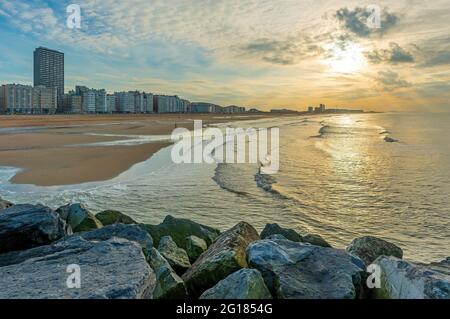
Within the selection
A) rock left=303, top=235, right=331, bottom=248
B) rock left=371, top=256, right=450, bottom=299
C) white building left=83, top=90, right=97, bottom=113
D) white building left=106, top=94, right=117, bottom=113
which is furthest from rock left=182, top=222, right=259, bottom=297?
white building left=106, top=94, right=117, bottom=113

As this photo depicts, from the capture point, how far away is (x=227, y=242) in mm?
4734

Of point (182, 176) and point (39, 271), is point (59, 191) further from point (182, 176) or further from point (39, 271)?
point (39, 271)

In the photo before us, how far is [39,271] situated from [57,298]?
2.64 ft

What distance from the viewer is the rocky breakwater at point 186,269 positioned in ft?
11.1

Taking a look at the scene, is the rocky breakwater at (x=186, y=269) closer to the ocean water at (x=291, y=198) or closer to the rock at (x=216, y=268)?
the rock at (x=216, y=268)

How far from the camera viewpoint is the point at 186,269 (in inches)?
194

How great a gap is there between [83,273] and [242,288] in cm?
159

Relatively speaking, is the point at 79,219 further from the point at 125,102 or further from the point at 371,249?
the point at 125,102

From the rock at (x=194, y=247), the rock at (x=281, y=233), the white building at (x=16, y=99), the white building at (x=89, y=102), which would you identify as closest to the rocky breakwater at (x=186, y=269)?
the rock at (x=194, y=247)

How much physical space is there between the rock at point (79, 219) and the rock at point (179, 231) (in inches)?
36.4

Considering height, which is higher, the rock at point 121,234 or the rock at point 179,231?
the rock at point 121,234

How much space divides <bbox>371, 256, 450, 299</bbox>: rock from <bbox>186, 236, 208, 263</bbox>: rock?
2.70 meters

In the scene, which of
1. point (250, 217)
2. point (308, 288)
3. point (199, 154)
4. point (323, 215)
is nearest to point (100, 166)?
point (199, 154)

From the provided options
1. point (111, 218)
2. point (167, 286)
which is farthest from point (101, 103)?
point (167, 286)
